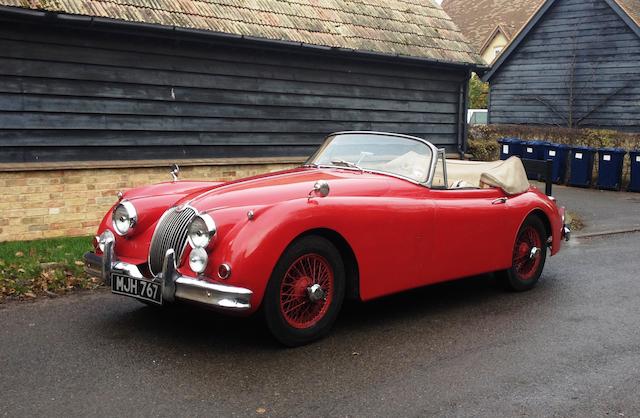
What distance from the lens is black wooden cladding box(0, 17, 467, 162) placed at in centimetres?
862

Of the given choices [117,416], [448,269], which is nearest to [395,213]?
[448,269]

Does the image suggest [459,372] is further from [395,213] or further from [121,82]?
[121,82]

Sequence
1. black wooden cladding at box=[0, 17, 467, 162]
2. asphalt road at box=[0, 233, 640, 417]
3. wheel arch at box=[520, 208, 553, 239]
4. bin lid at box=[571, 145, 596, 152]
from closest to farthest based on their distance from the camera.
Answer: asphalt road at box=[0, 233, 640, 417] < wheel arch at box=[520, 208, 553, 239] < black wooden cladding at box=[0, 17, 467, 162] < bin lid at box=[571, 145, 596, 152]

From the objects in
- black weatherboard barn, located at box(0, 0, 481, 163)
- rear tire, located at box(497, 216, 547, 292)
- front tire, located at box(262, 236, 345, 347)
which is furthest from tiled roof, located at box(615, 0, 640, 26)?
front tire, located at box(262, 236, 345, 347)

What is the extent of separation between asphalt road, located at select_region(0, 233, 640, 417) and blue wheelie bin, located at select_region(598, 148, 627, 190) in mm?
10797

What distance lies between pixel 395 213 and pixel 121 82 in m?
5.82

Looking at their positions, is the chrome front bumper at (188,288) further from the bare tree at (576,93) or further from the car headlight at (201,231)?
the bare tree at (576,93)

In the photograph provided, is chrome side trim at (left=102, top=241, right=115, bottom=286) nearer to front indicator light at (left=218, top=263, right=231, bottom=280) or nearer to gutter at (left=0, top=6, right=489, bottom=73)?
front indicator light at (left=218, top=263, right=231, bottom=280)

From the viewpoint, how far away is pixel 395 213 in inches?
196

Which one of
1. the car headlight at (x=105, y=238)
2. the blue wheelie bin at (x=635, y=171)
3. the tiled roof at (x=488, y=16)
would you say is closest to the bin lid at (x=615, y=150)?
the blue wheelie bin at (x=635, y=171)

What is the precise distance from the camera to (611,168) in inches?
626

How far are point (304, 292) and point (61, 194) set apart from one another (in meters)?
5.53

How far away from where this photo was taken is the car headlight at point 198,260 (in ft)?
13.8

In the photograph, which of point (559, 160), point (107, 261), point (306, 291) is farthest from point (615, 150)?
point (107, 261)
